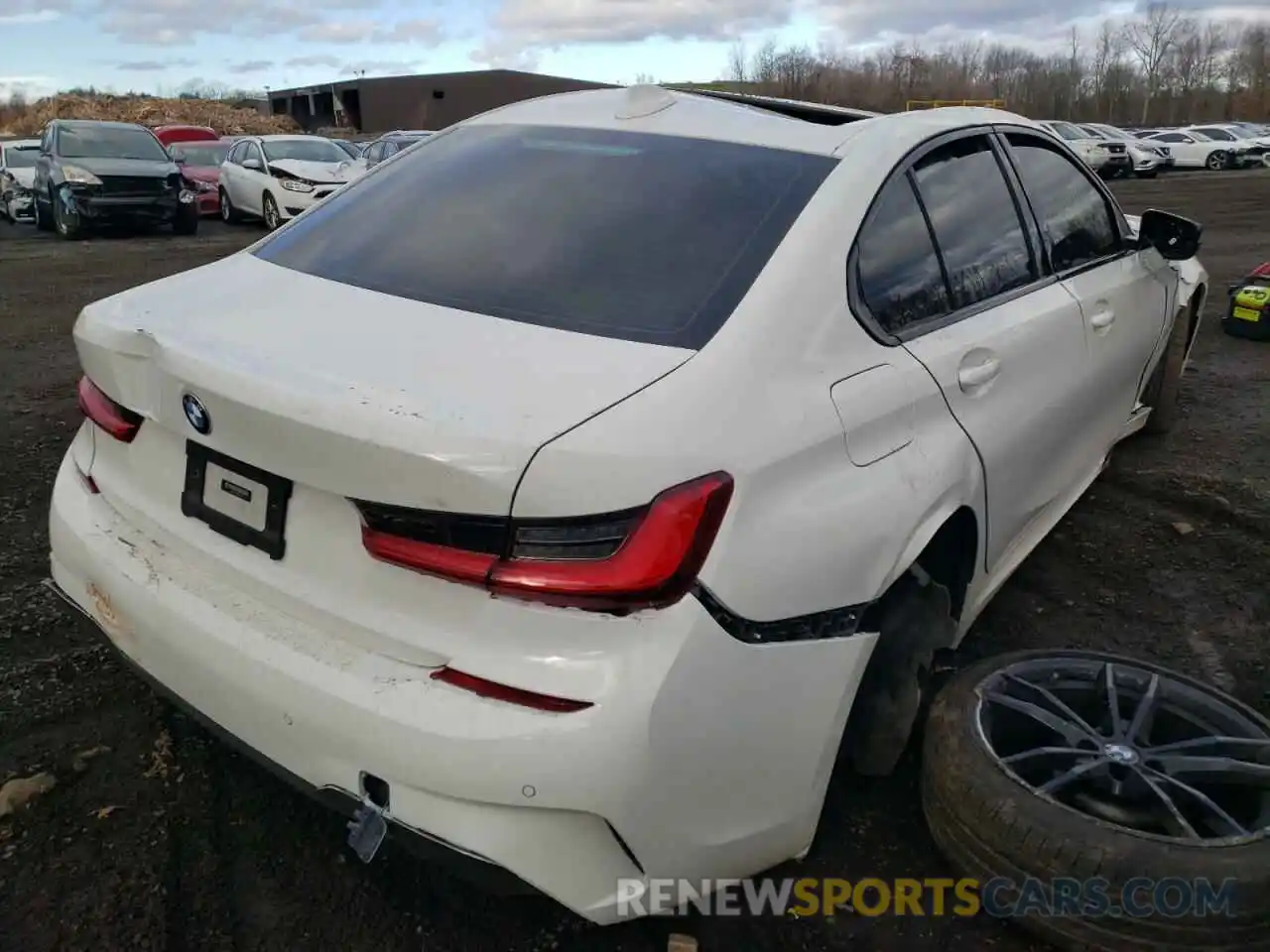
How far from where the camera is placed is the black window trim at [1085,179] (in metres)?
3.18

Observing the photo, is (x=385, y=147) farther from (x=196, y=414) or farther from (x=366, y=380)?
(x=366, y=380)

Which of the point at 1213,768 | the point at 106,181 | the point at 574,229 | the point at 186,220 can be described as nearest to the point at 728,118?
the point at 574,229

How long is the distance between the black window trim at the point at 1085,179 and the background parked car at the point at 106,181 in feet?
46.0

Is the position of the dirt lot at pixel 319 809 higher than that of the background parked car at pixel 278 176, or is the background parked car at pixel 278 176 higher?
the background parked car at pixel 278 176

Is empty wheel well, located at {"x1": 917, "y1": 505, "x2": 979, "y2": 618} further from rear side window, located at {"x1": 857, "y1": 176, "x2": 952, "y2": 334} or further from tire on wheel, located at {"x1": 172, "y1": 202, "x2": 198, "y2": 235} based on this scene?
tire on wheel, located at {"x1": 172, "y1": 202, "x2": 198, "y2": 235}

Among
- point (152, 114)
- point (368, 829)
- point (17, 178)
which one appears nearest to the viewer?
point (368, 829)

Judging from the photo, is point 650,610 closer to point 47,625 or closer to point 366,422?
point 366,422

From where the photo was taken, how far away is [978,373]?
254 cm

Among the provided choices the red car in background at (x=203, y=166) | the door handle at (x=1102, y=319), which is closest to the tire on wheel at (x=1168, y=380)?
the door handle at (x=1102, y=319)

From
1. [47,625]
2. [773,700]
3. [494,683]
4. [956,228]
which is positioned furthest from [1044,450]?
[47,625]

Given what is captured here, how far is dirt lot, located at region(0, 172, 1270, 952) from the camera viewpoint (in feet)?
6.92

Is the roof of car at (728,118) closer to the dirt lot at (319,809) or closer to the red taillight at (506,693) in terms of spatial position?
the red taillight at (506,693)
